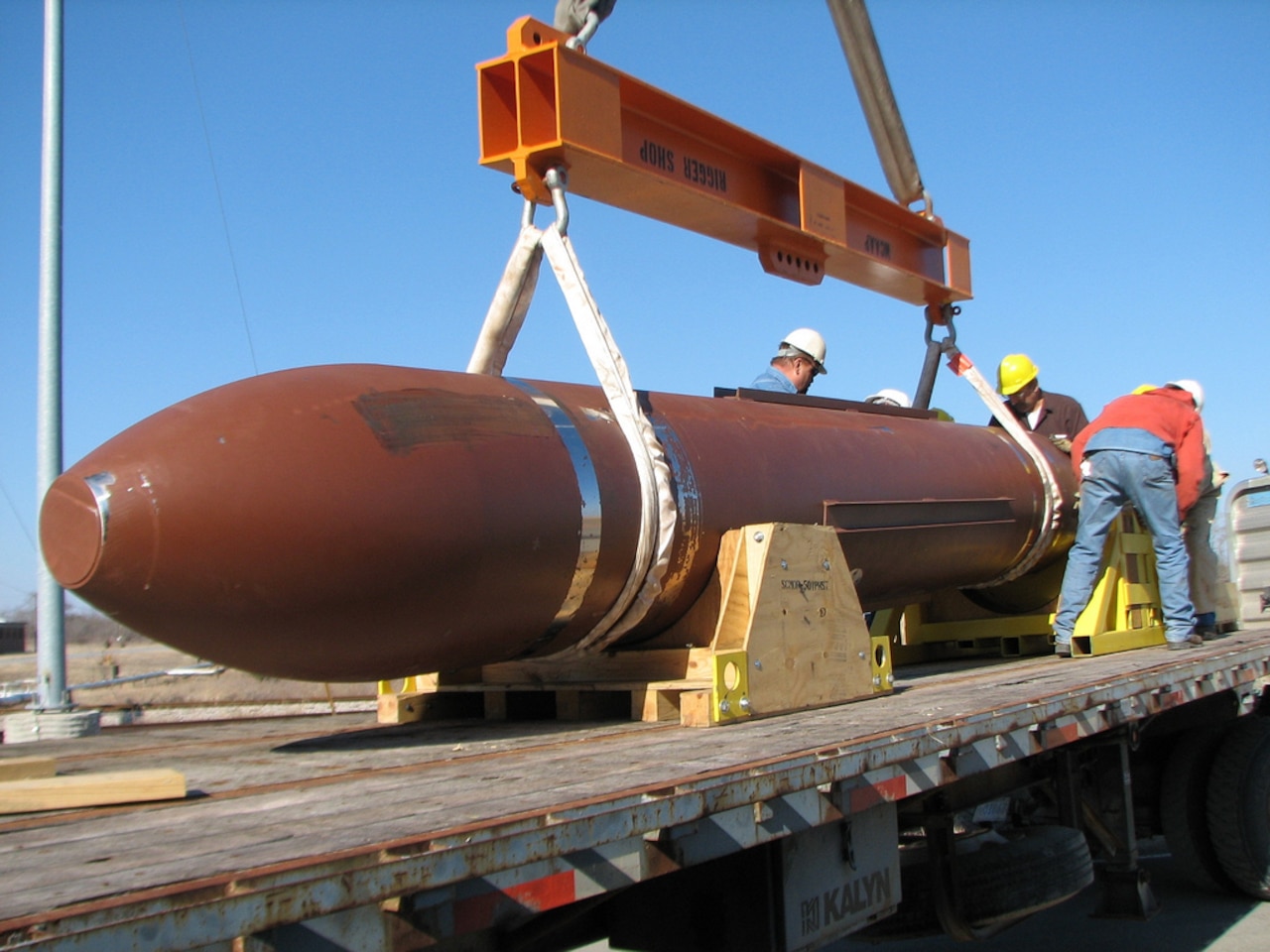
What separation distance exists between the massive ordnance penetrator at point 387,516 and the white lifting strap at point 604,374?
0.15 feet

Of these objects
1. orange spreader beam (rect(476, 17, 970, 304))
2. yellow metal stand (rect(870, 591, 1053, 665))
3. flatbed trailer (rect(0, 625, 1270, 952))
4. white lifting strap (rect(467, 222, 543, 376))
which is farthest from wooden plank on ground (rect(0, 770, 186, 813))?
yellow metal stand (rect(870, 591, 1053, 665))

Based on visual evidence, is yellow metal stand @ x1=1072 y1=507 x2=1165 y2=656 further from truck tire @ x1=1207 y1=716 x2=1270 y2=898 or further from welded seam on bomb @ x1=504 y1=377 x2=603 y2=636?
welded seam on bomb @ x1=504 y1=377 x2=603 y2=636

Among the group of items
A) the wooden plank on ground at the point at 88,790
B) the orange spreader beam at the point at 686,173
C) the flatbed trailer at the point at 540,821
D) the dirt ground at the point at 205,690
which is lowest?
the dirt ground at the point at 205,690

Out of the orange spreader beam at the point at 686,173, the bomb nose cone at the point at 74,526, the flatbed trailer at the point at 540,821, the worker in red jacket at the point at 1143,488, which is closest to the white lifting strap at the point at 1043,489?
the worker in red jacket at the point at 1143,488

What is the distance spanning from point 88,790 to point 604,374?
1.95 m

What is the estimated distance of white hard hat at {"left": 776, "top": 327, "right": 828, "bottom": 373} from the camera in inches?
256

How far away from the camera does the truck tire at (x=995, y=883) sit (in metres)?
3.87

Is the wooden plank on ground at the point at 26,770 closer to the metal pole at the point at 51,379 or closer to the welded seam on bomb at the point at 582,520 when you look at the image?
the welded seam on bomb at the point at 582,520

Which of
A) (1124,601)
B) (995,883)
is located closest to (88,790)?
(995,883)

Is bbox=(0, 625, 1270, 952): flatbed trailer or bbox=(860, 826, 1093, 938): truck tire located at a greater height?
bbox=(0, 625, 1270, 952): flatbed trailer

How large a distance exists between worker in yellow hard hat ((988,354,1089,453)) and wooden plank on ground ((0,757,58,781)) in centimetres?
582

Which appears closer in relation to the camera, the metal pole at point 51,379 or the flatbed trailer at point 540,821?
the flatbed trailer at point 540,821

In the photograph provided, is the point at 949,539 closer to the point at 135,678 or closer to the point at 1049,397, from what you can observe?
the point at 1049,397

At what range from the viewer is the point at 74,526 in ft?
8.45
